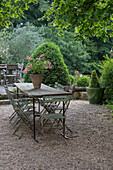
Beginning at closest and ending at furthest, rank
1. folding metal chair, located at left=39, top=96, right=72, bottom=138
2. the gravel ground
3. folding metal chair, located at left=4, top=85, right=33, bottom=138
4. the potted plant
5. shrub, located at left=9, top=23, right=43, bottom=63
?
the gravel ground
folding metal chair, located at left=39, top=96, right=72, bottom=138
folding metal chair, located at left=4, top=85, right=33, bottom=138
the potted plant
shrub, located at left=9, top=23, right=43, bottom=63

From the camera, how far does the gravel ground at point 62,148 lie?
285 centimetres

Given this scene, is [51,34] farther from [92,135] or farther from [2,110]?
[92,135]

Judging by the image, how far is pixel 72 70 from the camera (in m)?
17.7

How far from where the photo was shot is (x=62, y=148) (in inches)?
135

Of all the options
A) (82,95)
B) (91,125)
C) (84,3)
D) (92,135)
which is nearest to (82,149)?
(92,135)

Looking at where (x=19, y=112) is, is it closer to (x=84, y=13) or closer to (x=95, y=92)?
(x=84, y=13)

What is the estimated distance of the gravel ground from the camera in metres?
2.85

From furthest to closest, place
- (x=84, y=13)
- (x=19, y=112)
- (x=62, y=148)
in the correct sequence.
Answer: (x=84, y=13) < (x=19, y=112) < (x=62, y=148)

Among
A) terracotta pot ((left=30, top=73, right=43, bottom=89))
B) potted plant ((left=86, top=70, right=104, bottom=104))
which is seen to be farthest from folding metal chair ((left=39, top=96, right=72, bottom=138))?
potted plant ((left=86, top=70, right=104, bottom=104))

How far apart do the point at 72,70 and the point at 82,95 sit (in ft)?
31.3

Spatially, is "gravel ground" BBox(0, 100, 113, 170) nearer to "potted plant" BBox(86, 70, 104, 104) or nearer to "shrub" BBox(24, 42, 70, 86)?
"potted plant" BBox(86, 70, 104, 104)

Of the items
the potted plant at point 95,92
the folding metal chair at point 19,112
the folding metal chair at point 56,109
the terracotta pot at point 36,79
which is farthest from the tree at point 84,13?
the folding metal chair at point 19,112

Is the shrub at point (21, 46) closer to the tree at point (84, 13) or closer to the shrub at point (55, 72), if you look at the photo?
the shrub at point (55, 72)

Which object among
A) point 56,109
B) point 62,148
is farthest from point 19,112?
point 62,148
